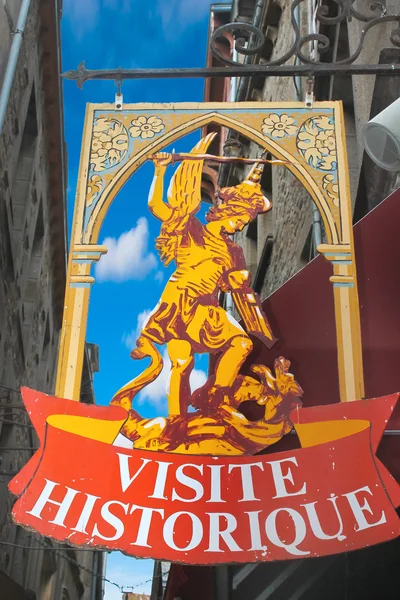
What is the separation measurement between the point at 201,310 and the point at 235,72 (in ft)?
5.90

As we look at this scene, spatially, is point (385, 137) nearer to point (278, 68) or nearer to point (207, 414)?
point (278, 68)

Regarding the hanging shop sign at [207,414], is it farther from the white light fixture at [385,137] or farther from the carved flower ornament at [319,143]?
the white light fixture at [385,137]

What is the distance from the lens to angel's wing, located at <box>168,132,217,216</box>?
172 inches

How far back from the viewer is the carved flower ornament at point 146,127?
178 inches

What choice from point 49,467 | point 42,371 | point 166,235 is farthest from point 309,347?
point 42,371

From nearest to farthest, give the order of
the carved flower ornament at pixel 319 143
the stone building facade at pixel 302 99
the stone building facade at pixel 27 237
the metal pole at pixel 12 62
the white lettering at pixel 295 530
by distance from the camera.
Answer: the white lettering at pixel 295 530 < the carved flower ornament at pixel 319 143 < the stone building facade at pixel 302 99 < the metal pole at pixel 12 62 < the stone building facade at pixel 27 237

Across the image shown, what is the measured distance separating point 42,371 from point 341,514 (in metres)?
10.6

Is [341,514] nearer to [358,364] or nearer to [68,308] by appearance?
[358,364]

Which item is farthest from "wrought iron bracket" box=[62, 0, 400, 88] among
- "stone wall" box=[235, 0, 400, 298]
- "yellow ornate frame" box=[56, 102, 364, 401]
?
"stone wall" box=[235, 0, 400, 298]

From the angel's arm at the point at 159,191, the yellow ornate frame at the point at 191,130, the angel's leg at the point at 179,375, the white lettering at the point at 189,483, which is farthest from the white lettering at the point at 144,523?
the angel's arm at the point at 159,191

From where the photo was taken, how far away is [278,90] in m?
11.1

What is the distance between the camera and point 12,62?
729 centimetres

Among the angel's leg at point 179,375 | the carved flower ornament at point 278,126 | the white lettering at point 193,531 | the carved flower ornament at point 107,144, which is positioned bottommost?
the white lettering at point 193,531

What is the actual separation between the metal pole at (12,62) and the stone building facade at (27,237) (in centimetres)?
6
